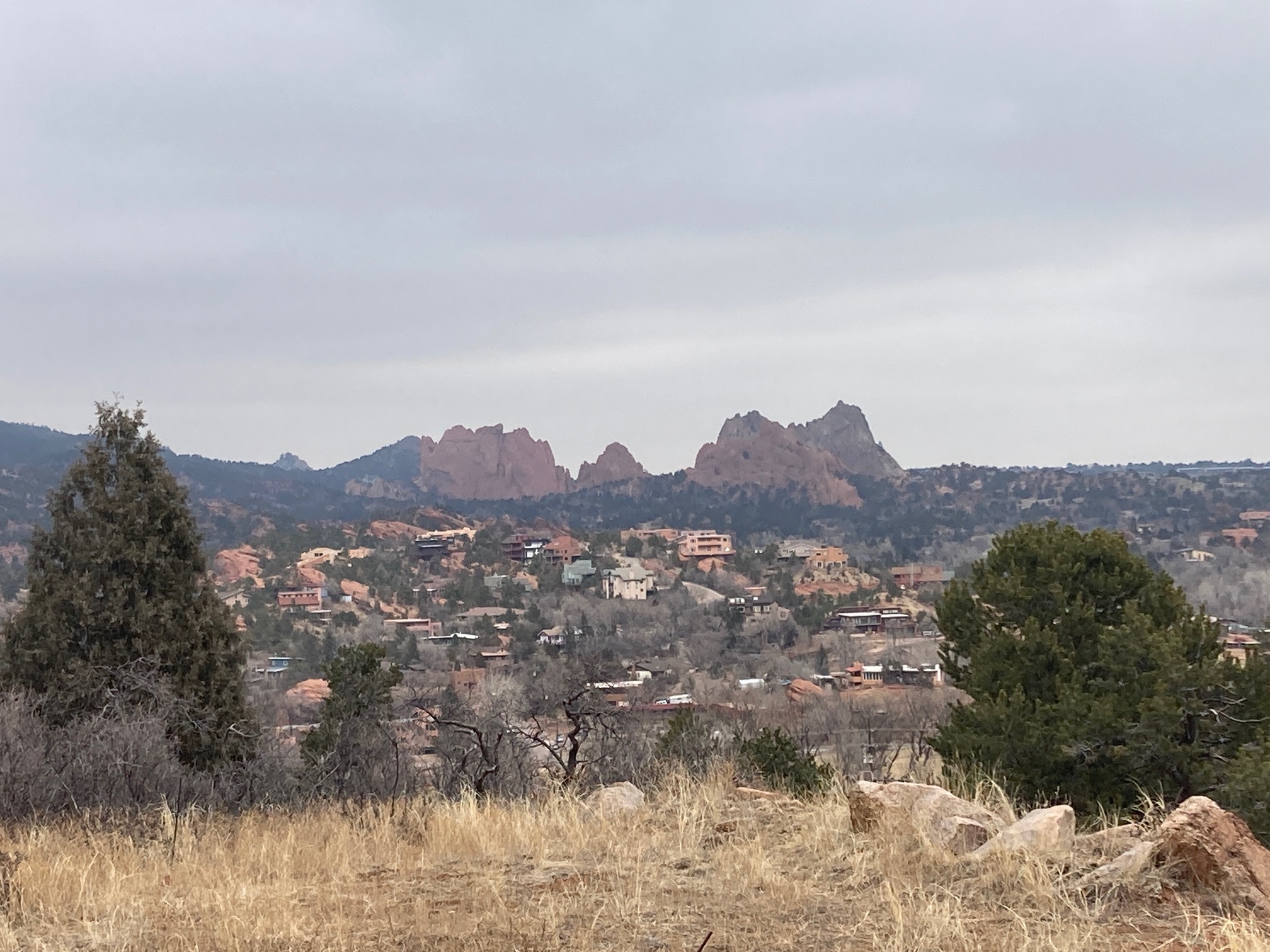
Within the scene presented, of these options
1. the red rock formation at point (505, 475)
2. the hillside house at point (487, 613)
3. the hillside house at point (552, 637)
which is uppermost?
the red rock formation at point (505, 475)

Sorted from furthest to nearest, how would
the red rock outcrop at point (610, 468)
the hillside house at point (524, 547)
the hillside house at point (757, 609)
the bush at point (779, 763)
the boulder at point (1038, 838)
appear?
the red rock outcrop at point (610, 468)
the hillside house at point (524, 547)
the hillside house at point (757, 609)
the bush at point (779, 763)
the boulder at point (1038, 838)

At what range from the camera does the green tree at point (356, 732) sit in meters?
9.85

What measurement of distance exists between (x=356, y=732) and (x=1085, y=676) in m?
10.1

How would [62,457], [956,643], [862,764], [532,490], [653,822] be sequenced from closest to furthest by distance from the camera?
1. [653,822]
2. [956,643]
3. [862,764]
4. [62,457]
5. [532,490]

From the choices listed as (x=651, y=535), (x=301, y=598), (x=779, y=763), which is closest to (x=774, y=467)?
(x=651, y=535)

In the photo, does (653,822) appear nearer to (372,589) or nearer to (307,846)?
(307,846)

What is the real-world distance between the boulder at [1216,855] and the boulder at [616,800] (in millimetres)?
3247

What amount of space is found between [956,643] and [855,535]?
12547 cm

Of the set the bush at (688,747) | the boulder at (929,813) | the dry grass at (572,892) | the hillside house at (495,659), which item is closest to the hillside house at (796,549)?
the hillside house at (495,659)

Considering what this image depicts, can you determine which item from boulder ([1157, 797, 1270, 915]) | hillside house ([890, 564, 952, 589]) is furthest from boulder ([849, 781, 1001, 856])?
hillside house ([890, 564, 952, 589])

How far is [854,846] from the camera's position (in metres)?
5.44

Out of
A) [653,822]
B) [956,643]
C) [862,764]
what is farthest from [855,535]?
[653,822]

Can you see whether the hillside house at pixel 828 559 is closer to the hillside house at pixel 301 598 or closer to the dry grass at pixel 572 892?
the hillside house at pixel 301 598

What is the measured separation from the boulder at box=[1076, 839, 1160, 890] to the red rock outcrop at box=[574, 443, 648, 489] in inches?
7341
